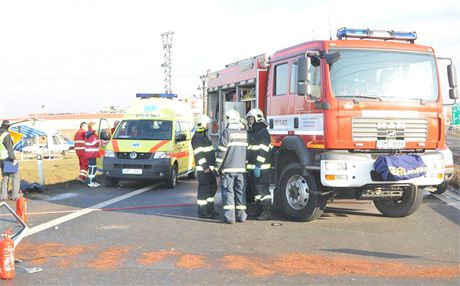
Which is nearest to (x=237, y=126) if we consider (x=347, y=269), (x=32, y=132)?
(x=347, y=269)

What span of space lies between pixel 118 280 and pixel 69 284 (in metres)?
0.47

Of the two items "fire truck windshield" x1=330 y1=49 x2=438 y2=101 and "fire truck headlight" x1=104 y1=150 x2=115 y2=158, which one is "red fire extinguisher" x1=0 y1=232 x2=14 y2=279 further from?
"fire truck headlight" x1=104 y1=150 x2=115 y2=158

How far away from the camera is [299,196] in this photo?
8.23 meters

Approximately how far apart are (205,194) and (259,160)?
3.57 ft

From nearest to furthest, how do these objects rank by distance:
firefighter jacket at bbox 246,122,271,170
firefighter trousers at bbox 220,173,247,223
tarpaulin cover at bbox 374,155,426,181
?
1. tarpaulin cover at bbox 374,155,426,181
2. firefighter trousers at bbox 220,173,247,223
3. firefighter jacket at bbox 246,122,271,170

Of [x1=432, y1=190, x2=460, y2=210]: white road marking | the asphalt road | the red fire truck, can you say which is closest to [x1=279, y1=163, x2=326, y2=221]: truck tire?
the red fire truck

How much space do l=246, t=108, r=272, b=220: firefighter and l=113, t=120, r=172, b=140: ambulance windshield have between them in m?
4.86

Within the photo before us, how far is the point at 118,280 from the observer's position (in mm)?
5164

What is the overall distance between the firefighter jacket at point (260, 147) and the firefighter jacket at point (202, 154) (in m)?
0.70

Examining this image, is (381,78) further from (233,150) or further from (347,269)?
(347,269)

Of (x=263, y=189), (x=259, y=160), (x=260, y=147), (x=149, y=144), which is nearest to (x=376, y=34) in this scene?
(x=260, y=147)

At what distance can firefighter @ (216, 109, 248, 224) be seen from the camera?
8.20m

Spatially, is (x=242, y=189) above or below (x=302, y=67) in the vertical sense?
below

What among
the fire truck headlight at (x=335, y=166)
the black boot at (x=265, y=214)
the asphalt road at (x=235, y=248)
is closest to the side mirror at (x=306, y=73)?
the fire truck headlight at (x=335, y=166)
